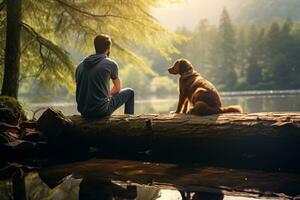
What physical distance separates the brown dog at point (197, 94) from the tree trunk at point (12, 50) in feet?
10.8

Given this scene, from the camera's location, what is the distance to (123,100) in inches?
275

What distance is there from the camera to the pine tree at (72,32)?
847 cm

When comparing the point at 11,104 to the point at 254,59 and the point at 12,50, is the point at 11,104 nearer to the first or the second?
the point at 12,50

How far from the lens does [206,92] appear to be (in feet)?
20.2

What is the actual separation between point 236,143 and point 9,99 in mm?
4374

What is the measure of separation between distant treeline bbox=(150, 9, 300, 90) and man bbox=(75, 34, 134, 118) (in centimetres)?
6111

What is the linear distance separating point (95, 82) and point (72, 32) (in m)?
2.91

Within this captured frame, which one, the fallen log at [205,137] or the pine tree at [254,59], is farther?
the pine tree at [254,59]

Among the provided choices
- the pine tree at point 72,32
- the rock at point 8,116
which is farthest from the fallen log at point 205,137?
the pine tree at point 72,32

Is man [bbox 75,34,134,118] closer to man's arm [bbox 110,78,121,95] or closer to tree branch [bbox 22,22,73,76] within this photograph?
man's arm [bbox 110,78,121,95]

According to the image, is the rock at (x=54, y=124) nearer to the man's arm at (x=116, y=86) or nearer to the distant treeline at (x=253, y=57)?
the man's arm at (x=116, y=86)

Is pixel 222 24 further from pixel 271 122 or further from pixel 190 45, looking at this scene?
pixel 271 122

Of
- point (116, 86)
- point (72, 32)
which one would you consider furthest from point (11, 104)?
point (72, 32)

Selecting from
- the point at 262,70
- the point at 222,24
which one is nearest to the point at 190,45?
the point at 222,24
